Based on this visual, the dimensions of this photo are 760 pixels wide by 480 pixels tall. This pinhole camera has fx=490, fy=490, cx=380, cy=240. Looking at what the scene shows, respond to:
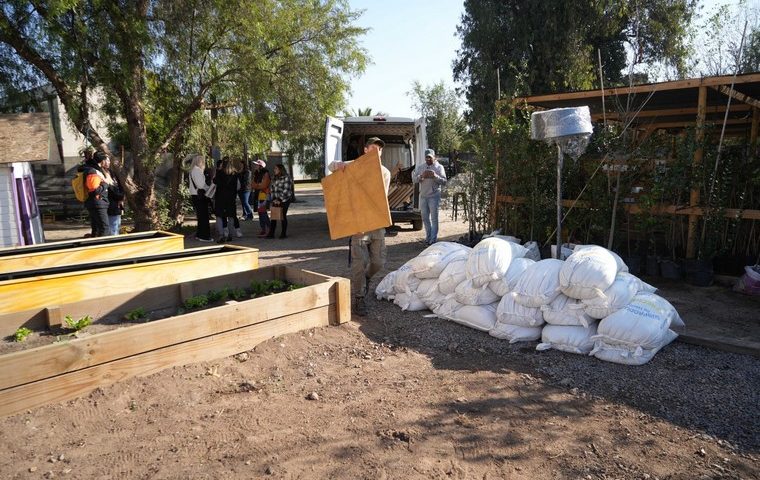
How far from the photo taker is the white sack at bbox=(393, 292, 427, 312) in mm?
5347

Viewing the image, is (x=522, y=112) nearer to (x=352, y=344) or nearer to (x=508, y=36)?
(x=352, y=344)

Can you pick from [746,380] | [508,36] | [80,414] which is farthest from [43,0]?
[508,36]

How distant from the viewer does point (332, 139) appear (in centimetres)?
1038

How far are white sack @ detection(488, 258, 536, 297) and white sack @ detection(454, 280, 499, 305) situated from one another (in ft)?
0.20

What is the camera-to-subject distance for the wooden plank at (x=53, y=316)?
3.96 m

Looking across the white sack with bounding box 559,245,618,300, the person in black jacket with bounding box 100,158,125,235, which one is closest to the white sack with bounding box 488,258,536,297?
the white sack with bounding box 559,245,618,300

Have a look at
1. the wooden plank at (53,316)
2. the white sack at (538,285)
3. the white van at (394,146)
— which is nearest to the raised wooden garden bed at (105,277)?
the wooden plank at (53,316)

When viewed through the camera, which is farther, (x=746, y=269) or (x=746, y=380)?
(x=746, y=269)

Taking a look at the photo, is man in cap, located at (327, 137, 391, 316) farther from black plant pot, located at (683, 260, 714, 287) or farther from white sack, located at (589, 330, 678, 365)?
black plant pot, located at (683, 260, 714, 287)

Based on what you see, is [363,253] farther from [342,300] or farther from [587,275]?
[587,275]

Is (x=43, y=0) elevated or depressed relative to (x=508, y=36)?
depressed

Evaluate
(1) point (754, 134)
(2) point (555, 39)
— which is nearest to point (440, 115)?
(2) point (555, 39)

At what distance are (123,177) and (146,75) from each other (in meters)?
2.41

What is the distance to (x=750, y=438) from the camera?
2859mm
